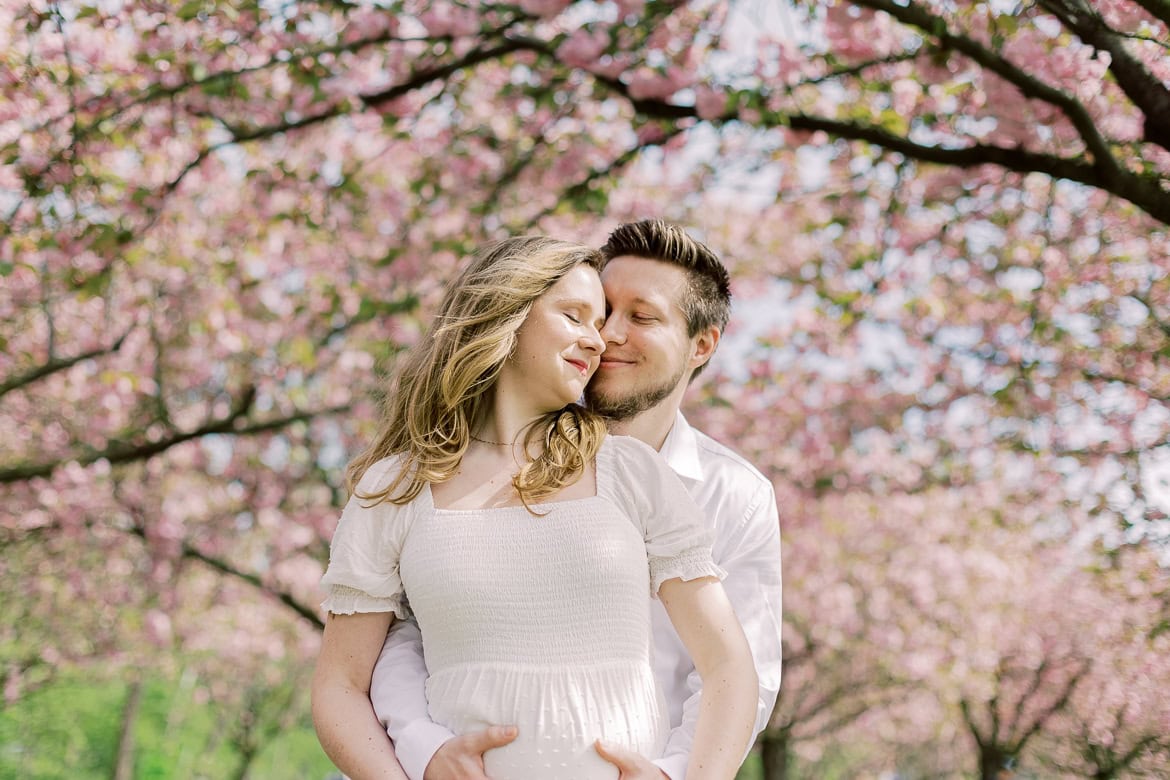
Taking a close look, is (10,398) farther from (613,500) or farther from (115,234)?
(613,500)

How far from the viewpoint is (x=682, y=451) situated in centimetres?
294

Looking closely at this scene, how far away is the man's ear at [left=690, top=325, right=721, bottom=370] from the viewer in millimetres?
3094

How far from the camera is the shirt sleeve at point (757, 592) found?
8.08ft

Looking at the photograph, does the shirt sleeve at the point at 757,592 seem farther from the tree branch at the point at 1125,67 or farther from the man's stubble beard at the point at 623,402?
the tree branch at the point at 1125,67

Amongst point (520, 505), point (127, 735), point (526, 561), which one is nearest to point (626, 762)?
point (526, 561)

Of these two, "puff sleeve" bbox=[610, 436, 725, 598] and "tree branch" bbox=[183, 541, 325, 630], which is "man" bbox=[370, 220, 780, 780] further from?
"tree branch" bbox=[183, 541, 325, 630]

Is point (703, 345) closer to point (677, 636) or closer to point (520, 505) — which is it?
point (677, 636)

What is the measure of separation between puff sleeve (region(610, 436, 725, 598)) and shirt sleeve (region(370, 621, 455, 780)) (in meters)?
0.51

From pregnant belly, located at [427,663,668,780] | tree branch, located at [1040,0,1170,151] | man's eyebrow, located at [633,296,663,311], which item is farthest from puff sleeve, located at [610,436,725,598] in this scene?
tree branch, located at [1040,0,1170,151]

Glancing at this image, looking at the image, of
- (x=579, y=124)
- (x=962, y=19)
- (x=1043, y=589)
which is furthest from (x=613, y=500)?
(x=1043, y=589)

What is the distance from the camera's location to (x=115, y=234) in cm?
497

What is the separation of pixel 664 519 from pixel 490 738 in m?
0.55

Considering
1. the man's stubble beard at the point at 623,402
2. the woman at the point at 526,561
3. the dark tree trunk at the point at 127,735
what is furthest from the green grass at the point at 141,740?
the woman at the point at 526,561

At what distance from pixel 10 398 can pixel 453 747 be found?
849 cm
